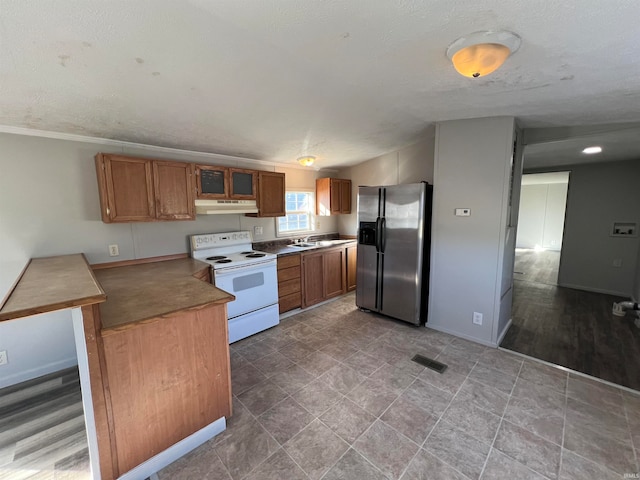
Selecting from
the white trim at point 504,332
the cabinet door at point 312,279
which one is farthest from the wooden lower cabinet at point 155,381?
the white trim at point 504,332

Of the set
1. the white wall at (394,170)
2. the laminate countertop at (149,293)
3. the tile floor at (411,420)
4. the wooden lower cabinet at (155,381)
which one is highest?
the white wall at (394,170)

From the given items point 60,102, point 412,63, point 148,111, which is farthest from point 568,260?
point 60,102

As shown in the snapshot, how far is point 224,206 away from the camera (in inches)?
126

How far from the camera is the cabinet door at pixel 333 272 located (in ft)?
13.4

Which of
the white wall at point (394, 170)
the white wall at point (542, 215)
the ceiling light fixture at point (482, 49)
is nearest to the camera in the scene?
the ceiling light fixture at point (482, 49)

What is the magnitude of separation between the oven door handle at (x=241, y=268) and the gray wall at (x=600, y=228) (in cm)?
530

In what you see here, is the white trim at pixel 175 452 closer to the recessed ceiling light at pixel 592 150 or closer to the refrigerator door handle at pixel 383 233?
the refrigerator door handle at pixel 383 233

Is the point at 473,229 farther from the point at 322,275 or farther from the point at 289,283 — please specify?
the point at 289,283

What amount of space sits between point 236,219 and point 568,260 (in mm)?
5811

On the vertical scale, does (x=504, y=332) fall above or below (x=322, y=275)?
below

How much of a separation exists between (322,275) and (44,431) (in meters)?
3.04

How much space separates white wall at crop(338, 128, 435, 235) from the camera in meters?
3.81

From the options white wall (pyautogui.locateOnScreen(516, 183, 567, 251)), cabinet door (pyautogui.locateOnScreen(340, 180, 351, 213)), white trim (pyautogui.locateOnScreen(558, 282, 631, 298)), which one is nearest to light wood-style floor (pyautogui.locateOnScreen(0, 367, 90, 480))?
cabinet door (pyautogui.locateOnScreen(340, 180, 351, 213))

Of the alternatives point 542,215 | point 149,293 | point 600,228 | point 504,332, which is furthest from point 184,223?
point 542,215
